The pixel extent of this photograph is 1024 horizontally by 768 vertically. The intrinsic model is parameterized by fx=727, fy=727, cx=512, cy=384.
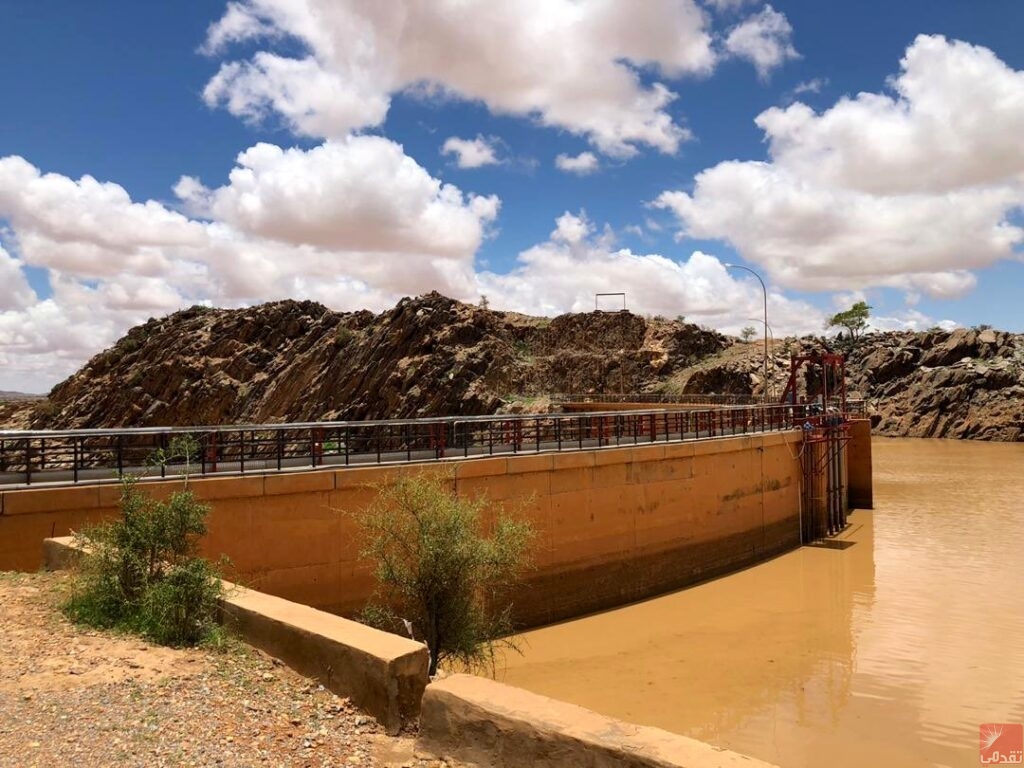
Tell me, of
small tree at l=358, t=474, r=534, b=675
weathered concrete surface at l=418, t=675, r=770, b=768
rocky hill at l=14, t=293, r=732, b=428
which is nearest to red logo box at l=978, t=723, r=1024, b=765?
small tree at l=358, t=474, r=534, b=675

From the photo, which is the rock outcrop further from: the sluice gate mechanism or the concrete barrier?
the concrete barrier

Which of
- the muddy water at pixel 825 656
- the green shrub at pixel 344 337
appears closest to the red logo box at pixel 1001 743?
the muddy water at pixel 825 656

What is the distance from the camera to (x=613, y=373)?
3081 inches

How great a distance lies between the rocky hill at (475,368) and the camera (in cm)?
7188

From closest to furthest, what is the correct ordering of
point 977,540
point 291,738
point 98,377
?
point 291,738 < point 977,540 < point 98,377

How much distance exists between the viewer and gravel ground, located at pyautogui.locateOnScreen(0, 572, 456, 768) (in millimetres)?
5340

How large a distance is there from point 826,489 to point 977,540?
17.3 ft

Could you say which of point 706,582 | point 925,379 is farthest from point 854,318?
point 706,582

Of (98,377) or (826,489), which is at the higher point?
(98,377)

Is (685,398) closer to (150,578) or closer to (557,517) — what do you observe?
(557,517)

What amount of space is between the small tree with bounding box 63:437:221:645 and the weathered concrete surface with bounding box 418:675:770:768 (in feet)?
9.64

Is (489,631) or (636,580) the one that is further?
(636,580)

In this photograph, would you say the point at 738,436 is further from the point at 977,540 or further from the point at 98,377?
the point at 98,377

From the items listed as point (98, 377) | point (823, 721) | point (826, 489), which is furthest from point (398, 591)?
point (98, 377)
